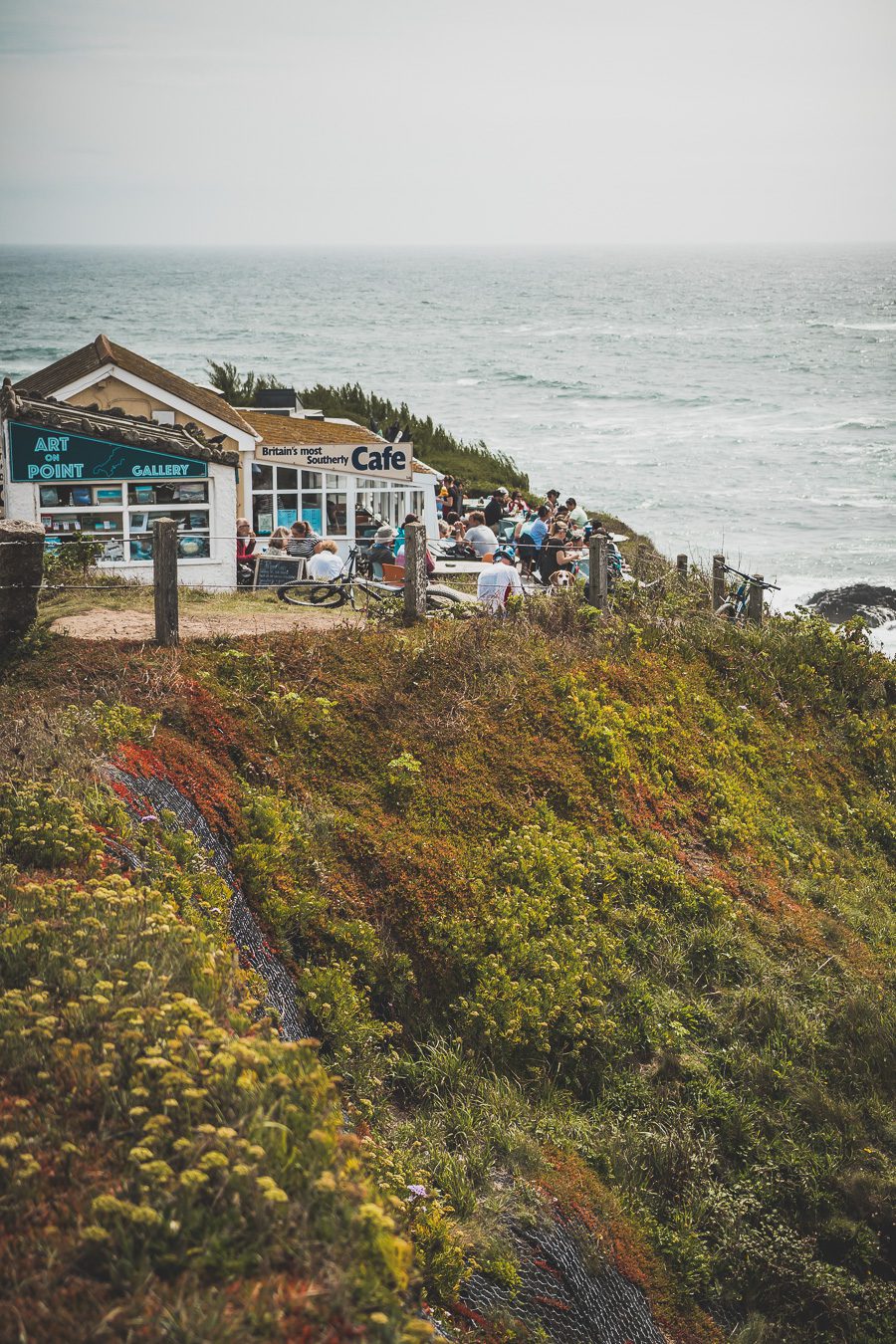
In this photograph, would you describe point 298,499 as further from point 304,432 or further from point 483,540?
point 483,540

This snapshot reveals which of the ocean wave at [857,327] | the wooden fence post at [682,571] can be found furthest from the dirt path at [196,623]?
the ocean wave at [857,327]

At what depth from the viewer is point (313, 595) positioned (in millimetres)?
14375

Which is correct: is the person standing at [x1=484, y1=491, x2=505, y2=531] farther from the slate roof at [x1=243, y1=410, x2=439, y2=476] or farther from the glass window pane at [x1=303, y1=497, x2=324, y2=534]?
the glass window pane at [x1=303, y1=497, x2=324, y2=534]

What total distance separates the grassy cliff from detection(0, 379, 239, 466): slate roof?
536 cm

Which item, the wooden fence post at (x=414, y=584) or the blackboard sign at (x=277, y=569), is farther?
the blackboard sign at (x=277, y=569)

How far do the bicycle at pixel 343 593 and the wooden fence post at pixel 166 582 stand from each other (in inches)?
109

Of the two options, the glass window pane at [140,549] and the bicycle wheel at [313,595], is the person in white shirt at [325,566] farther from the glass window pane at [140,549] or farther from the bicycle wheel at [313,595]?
the glass window pane at [140,549]

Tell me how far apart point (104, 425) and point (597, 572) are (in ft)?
22.6

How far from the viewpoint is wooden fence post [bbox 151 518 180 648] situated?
1083 centimetres

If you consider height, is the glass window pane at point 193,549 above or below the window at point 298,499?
below

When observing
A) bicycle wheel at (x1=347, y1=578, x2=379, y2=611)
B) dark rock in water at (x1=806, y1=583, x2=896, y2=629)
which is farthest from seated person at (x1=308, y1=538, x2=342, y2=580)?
dark rock in water at (x1=806, y1=583, x2=896, y2=629)

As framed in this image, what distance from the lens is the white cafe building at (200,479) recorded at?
15727 millimetres

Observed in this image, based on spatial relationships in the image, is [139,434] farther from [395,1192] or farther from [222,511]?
[395,1192]

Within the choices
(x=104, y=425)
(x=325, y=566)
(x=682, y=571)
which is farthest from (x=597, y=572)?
(x=104, y=425)
